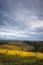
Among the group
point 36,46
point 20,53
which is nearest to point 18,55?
point 20,53

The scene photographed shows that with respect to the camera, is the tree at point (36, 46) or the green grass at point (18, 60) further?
the tree at point (36, 46)

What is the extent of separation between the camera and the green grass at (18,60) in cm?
224

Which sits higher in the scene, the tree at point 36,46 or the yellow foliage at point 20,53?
the tree at point 36,46

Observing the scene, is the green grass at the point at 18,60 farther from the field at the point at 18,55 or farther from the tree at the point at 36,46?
the tree at the point at 36,46

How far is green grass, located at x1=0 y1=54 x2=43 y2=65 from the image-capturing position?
88.3 inches

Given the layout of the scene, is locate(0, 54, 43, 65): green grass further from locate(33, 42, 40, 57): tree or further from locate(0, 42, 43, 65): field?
locate(33, 42, 40, 57): tree

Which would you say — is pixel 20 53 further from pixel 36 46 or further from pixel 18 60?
pixel 36 46

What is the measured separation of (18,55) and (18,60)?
0.11 m

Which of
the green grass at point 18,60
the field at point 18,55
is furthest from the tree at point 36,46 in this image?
the green grass at point 18,60

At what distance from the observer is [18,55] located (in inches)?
92.3

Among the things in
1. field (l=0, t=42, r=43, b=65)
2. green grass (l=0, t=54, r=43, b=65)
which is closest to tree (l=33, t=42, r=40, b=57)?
field (l=0, t=42, r=43, b=65)

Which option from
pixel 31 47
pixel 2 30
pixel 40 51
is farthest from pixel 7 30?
pixel 40 51

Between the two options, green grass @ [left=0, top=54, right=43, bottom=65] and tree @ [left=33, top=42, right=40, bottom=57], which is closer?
green grass @ [left=0, top=54, right=43, bottom=65]

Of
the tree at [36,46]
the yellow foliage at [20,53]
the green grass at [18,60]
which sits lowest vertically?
the green grass at [18,60]
